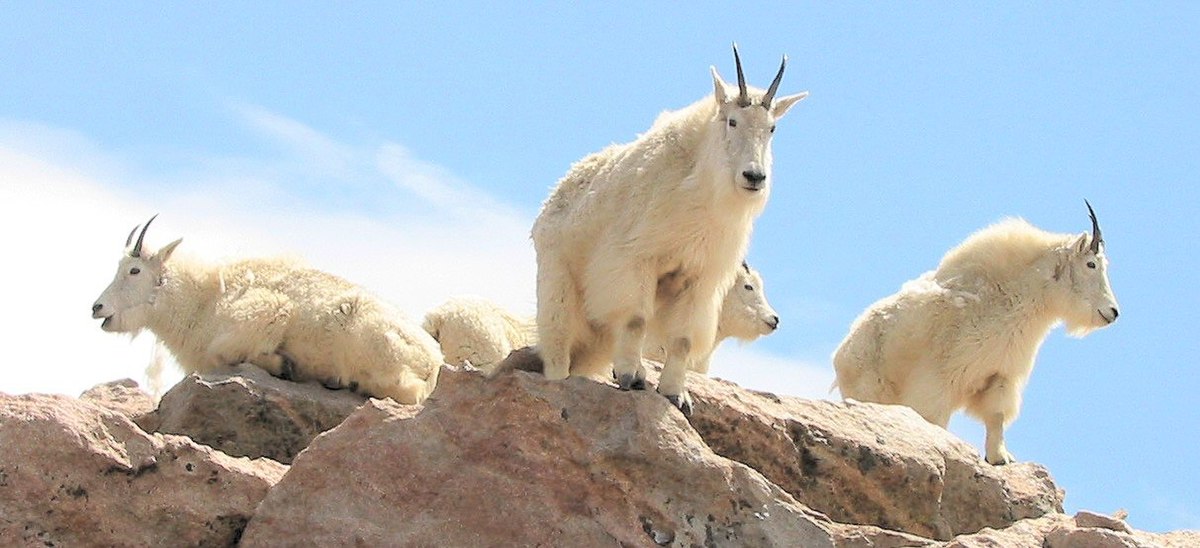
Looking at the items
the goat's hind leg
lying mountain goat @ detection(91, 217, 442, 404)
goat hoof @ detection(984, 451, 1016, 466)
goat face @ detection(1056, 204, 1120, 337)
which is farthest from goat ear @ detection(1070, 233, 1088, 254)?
lying mountain goat @ detection(91, 217, 442, 404)

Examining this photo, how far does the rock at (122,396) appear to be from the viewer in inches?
482

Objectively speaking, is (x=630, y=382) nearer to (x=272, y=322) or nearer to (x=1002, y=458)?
(x=272, y=322)

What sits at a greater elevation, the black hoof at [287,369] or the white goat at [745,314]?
the white goat at [745,314]

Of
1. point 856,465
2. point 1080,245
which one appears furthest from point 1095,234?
point 856,465

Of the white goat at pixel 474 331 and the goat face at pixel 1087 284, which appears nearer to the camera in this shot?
the goat face at pixel 1087 284

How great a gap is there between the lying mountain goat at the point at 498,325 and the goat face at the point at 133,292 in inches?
107

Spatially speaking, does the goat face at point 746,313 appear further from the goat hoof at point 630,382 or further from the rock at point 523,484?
the rock at point 523,484

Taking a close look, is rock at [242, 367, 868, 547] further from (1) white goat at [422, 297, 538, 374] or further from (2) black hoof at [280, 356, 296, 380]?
(1) white goat at [422, 297, 538, 374]

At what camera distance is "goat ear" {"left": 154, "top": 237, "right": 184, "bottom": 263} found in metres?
14.1

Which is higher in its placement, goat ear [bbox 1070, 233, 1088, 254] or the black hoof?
goat ear [bbox 1070, 233, 1088, 254]

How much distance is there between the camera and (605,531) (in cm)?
823

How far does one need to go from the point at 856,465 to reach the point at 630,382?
56.2 inches

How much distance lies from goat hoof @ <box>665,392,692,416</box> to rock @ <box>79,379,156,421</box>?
4.23 meters

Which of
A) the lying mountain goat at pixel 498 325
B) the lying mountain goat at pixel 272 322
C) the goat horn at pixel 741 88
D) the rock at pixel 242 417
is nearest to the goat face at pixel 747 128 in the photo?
the goat horn at pixel 741 88
